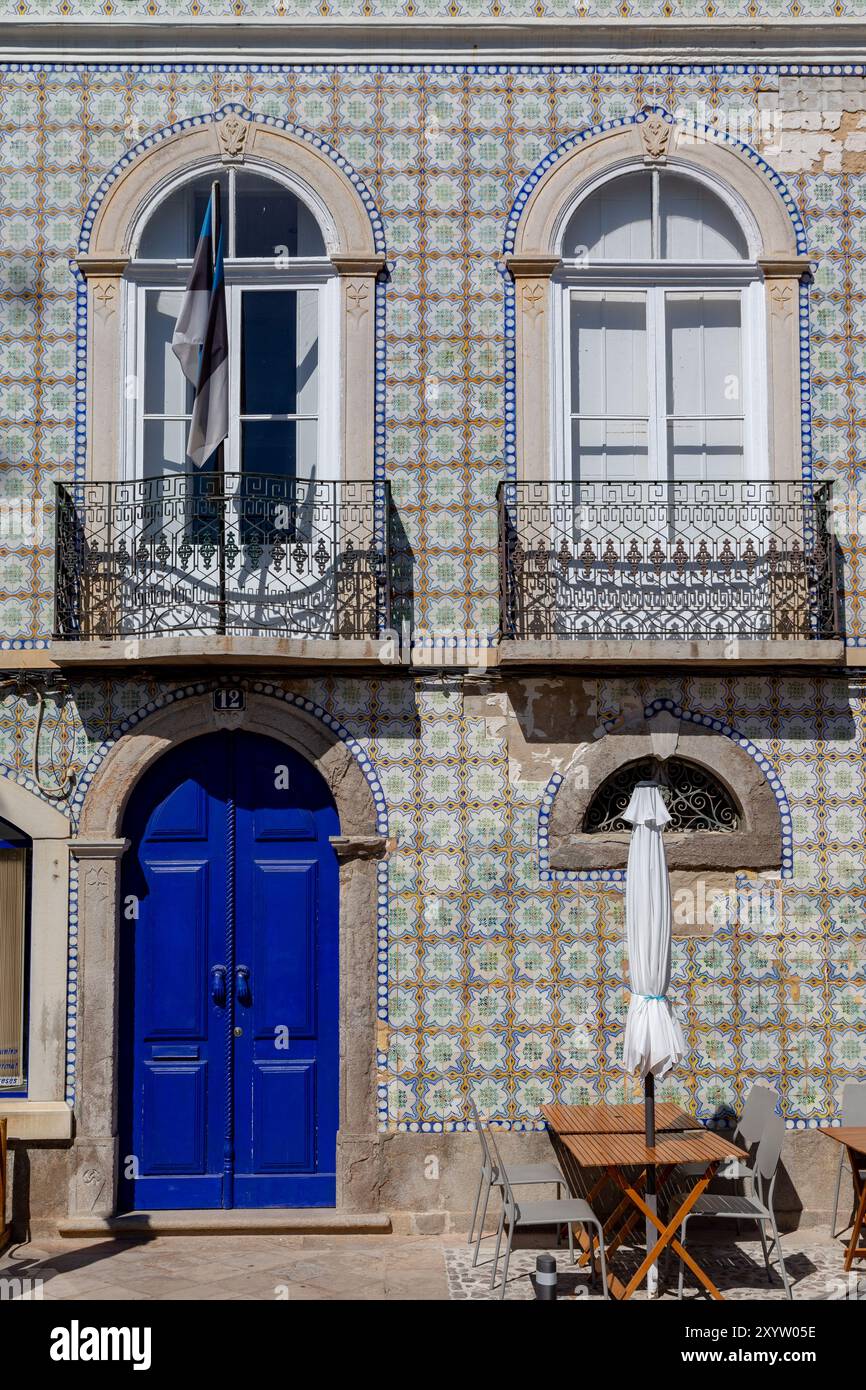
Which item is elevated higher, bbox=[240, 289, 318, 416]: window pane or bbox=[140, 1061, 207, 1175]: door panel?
bbox=[240, 289, 318, 416]: window pane

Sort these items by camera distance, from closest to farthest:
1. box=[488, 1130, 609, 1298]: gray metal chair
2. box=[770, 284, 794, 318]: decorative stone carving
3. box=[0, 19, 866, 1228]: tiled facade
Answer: box=[488, 1130, 609, 1298]: gray metal chair
box=[0, 19, 866, 1228]: tiled facade
box=[770, 284, 794, 318]: decorative stone carving

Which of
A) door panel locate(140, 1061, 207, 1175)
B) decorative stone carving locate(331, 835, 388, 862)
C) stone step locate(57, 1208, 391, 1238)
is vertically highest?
decorative stone carving locate(331, 835, 388, 862)

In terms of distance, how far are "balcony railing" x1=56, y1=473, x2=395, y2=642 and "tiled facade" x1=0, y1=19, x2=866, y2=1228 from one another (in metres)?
0.23

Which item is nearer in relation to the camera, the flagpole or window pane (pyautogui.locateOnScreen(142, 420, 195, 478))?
the flagpole

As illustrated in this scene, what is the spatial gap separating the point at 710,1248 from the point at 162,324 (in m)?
6.26

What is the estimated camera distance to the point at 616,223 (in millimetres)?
9578

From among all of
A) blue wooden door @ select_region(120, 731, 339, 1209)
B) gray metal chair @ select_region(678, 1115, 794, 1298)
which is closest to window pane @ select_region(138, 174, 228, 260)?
blue wooden door @ select_region(120, 731, 339, 1209)

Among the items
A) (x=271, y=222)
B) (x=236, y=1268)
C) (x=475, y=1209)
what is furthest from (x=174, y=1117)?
(x=271, y=222)

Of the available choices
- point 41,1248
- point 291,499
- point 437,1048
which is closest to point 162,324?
point 291,499

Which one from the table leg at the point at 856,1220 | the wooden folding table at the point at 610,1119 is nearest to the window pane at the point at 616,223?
the wooden folding table at the point at 610,1119

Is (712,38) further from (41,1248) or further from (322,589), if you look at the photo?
(41,1248)

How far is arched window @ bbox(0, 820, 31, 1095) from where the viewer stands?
905 cm

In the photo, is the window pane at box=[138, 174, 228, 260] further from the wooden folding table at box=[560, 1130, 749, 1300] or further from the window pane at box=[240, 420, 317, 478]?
the wooden folding table at box=[560, 1130, 749, 1300]

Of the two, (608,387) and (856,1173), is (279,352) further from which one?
(856,1173)
